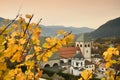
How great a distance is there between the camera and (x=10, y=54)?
2385 mm

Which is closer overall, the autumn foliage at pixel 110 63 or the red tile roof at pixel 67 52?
the autumn foliage at pixel 110 63

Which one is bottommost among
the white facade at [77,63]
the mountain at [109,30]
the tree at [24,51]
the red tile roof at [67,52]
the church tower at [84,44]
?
the white facade at [77,63]

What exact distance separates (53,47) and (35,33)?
0.31 metres

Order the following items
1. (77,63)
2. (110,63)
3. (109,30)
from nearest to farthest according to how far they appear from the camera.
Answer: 1. (110,63)
2. (77,63)
3. (109,30)

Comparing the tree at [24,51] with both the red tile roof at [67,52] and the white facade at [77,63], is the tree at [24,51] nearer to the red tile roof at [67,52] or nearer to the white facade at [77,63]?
the white facade at [77,63]

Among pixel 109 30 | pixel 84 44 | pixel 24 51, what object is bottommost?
pixel 84 44

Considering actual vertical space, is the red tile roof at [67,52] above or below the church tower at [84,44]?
below

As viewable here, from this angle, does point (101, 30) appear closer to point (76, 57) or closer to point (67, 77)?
point (76, 57)

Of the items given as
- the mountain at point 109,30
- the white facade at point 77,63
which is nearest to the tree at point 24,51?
the white facade at point 77,63

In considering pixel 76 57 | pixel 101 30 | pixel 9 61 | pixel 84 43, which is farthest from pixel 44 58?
pixel 101 30

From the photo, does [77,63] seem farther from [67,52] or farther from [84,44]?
[84,44]

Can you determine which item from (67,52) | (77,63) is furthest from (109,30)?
(77,63)

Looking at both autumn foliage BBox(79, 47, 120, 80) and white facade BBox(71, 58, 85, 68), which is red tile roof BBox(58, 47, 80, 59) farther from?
autumn foliage BBox(79, 47, 120, 80)

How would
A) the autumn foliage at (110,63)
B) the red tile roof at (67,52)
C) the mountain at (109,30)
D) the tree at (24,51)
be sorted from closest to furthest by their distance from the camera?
the tree at (24,51), the autumn foliage at (110,63), the red tile roof at (67,52), the mountain at (109,30)
